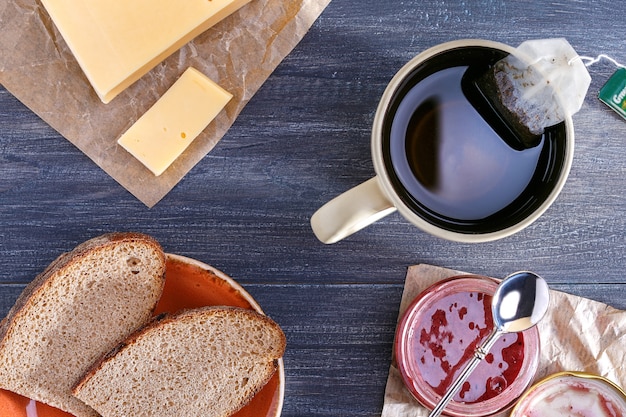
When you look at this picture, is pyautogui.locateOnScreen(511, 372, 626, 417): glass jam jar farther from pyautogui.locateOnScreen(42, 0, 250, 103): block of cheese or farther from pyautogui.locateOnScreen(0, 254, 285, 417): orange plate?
pyautogui.locateOnScreen(42, 0, 250, 103): block of cheese

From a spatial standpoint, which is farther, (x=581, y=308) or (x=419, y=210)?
(x=581, y=308)

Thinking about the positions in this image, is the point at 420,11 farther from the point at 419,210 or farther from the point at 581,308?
the point at 581,308

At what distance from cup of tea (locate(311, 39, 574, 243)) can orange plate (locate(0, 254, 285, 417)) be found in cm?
14

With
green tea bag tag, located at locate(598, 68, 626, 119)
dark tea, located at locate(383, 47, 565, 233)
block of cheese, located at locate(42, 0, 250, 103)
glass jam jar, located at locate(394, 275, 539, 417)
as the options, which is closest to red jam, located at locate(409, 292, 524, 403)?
glass jam jar, located at locate(394, 275, 539, 417)

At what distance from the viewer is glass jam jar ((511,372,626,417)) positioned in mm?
929

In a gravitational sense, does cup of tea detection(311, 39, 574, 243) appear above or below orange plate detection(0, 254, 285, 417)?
above

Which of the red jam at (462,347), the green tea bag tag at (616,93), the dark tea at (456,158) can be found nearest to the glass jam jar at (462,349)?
the red jam at (462,347)

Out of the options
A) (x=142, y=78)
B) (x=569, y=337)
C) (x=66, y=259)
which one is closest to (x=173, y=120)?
(x=142, y=78)

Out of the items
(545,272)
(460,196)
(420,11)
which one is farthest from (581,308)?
(420,11)

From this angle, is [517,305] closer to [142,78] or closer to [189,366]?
[189,366]

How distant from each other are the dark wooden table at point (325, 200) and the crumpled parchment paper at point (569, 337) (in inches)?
0.6

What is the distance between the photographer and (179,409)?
2.90 feet

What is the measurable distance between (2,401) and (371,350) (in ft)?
1.50

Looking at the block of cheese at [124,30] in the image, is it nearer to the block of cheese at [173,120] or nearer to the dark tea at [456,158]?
the block of cheese at [173,120]
